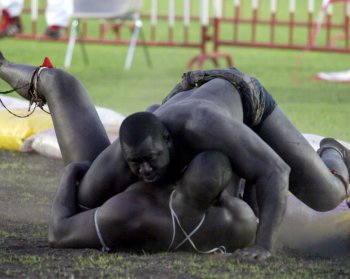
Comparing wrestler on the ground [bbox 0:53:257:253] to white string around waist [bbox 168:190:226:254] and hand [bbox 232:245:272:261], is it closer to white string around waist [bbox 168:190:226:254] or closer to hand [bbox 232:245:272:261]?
white string around waist [bbox 168:190:226:254]

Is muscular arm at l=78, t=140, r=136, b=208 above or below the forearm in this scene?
above

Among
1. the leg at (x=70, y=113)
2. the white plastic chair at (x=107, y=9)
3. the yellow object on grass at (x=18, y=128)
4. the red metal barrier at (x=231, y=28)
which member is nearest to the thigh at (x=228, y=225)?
the leg at (x=70, y=113)

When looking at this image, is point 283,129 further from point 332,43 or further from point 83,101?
point 332,43

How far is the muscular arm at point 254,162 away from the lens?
202 inches

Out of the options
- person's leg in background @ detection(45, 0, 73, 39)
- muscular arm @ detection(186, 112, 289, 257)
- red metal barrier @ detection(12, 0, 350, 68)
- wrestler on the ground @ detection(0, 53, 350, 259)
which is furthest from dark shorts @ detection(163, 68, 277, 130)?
person's leg in background @ detection(45, 0, 73, 39)

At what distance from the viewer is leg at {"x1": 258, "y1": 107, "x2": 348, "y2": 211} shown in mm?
5832

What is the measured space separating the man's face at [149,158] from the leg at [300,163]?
3.00 feet

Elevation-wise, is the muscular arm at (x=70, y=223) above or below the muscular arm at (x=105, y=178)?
below

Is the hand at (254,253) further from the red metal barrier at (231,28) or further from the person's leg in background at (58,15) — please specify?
the person's leg in background at (58,15)

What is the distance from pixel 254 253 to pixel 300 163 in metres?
0.89

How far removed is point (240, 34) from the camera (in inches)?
650

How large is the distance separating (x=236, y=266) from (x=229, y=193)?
0.55 metres

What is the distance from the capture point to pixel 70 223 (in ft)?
17.5

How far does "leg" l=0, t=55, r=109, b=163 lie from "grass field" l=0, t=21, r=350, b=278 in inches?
18.5
